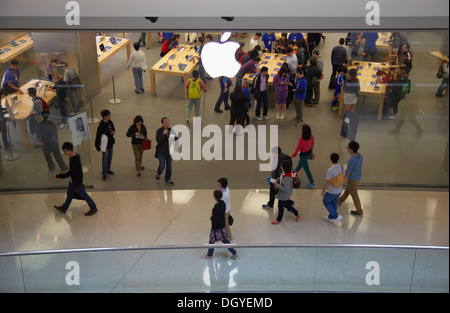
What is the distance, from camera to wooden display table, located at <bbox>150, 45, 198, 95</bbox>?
49.3ft

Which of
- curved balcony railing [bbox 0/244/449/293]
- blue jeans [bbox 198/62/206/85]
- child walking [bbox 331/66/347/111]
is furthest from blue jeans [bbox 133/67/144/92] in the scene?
curved balcony railing [bbox 0/244/449/293]

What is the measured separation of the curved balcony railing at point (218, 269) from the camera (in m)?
8.41

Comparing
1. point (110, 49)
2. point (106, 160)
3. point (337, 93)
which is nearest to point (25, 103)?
point (106, 160)

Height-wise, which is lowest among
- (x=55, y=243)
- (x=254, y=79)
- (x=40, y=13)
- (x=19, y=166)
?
(x=55, y=243)

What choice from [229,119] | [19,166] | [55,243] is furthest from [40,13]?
[229,119]

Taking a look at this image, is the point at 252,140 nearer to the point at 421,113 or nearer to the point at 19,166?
the point at 421,113

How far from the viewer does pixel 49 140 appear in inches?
439

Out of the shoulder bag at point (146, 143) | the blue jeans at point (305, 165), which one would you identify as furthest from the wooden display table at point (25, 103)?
the blue jeans at point (305, 165)

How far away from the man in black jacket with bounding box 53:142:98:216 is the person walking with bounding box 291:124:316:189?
3742 mm

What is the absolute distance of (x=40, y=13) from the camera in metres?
10.2

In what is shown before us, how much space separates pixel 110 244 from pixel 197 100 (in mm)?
4617

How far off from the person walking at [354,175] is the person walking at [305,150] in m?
0.78

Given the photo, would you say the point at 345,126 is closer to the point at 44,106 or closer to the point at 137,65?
the point at 44,106

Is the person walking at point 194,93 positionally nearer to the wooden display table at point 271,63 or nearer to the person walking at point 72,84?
the wooden display table at point 271,63
